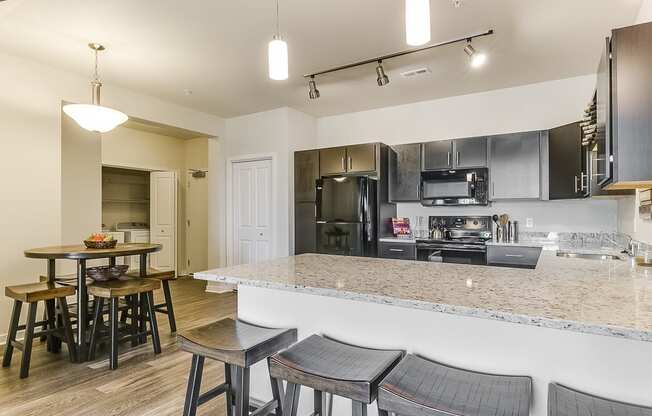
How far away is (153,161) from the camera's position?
657 centimetres

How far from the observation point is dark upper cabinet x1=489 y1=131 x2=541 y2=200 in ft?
12.9

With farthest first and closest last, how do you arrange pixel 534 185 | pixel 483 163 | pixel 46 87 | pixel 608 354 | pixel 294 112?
pixel 294 112, pixel 483 163, pixel 534 185, pixel 46 87, pixel 608 354

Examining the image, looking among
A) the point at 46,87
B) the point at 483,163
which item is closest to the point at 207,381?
the point at 46,87

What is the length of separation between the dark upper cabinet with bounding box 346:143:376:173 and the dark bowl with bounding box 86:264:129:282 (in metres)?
2.78

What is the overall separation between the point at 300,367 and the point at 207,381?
1.64 m

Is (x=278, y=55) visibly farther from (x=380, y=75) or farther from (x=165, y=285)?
(x=165, y=285)

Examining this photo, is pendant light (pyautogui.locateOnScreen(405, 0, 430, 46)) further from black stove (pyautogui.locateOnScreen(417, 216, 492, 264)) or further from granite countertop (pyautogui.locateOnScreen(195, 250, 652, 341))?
black stove (pyautogui.locateOnScreen(417, 216, 492, 264))

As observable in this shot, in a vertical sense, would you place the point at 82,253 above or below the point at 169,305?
above

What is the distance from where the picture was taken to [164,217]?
6848 millimetres

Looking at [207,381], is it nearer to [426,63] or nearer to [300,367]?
[300,367]

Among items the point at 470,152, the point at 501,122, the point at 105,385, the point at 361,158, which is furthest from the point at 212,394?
the point at 501,122

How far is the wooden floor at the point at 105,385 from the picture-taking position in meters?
2.26

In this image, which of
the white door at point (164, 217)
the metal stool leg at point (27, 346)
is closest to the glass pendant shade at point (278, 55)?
the metal stool leg at point (27, 346)

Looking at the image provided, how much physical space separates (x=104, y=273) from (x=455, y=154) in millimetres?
3760
